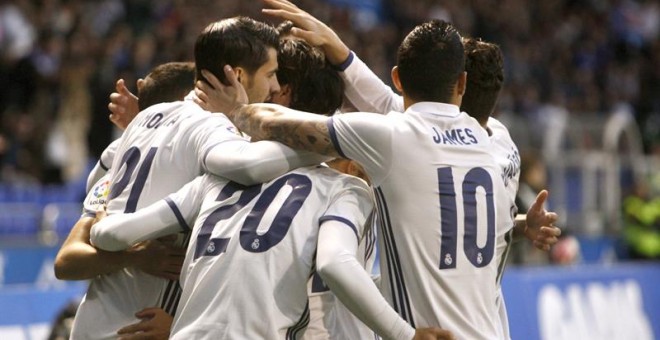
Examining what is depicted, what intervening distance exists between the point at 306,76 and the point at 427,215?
0.90 metres

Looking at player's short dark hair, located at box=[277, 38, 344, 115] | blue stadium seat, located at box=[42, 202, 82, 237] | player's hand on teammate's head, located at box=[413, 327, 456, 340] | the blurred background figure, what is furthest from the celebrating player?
blue stadium seat, located at box=[42, 202, 82, 237]

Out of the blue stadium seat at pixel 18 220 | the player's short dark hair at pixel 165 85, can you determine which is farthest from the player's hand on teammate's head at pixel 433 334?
the blue stadium seat at pixel 18 220

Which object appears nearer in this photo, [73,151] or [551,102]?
[73,151]

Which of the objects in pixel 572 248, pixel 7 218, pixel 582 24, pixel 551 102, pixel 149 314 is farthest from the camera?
pixel 582 24

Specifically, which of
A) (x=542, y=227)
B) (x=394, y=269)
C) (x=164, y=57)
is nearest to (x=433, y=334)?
(x=394, y=269)

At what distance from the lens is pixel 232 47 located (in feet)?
16.0

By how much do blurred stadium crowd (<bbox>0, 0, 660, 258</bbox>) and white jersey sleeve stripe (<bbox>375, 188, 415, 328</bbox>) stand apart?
8.89 m

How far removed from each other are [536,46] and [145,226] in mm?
19284

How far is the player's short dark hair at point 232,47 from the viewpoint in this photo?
4.89 meters

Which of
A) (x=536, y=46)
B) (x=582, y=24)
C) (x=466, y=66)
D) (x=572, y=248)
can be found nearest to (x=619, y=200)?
(x=572, y=248)

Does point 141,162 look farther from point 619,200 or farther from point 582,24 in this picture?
point 582,24

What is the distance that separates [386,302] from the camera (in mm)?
4375

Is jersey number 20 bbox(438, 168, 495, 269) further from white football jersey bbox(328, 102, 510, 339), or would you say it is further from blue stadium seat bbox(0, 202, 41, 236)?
blue stadium seat bbox(0, 202, 41, 236)

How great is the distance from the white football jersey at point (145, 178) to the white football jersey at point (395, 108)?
27.2 inches
